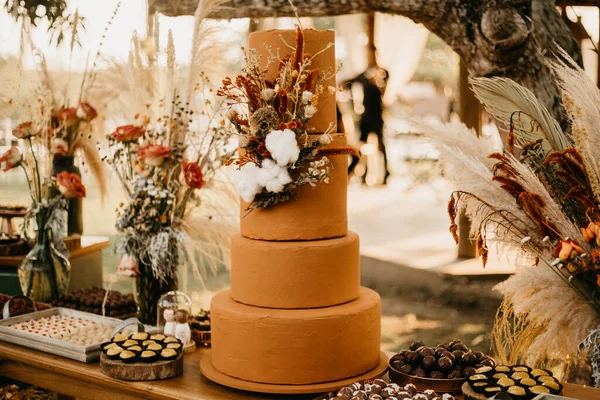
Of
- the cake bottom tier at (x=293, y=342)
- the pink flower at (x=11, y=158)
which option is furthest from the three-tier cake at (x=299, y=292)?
the pink flower at (x=11, y=158)

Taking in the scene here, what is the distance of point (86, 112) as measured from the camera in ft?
12.7

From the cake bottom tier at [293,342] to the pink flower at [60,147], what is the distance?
164 cm

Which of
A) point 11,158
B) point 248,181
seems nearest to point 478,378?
point 248,181

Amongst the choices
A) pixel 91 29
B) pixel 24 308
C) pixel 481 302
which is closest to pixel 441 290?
pixel 481 302

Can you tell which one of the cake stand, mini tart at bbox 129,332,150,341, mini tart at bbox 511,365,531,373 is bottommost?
the cake stand

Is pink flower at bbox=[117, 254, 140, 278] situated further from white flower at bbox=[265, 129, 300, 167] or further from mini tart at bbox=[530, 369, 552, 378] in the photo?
mini tart at bbox=[530, 369, 552, 378]

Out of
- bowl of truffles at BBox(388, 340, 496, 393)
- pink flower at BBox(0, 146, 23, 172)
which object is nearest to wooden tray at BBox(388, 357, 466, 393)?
bowl of truffles at BBox(388, 340, 496, 393)

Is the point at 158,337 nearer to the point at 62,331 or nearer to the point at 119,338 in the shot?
the point at 119,338

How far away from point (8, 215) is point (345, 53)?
928 cm

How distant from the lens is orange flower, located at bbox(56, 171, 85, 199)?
140 inches

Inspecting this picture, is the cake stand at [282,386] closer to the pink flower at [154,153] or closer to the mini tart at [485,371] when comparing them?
the mini tart at [485,371]

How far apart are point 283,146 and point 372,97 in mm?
8475

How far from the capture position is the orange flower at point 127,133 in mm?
3379

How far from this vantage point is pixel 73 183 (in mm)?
3582
